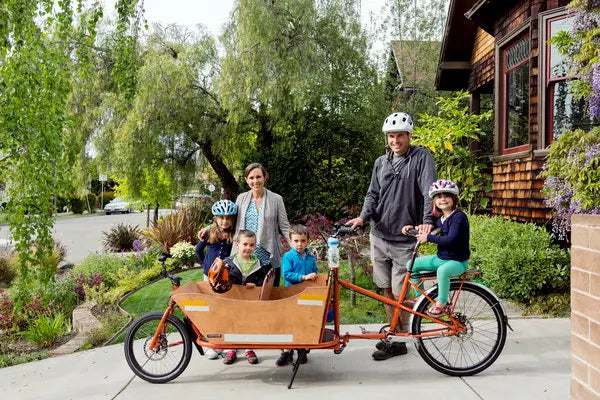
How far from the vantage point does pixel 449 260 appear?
4.23 metres

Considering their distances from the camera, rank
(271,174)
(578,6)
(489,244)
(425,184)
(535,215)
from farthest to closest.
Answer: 1. (271,174)
2. (535,215)
3. (489,244)
4. (578,6)
5. (425,184)

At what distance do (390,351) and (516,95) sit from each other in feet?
21.9

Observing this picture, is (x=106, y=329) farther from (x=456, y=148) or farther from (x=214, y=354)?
(x=456, y=148)

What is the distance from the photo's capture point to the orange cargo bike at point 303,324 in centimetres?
402

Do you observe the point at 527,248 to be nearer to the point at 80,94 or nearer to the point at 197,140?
the point at 197,140

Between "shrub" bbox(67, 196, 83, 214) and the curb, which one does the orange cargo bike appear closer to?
the curb

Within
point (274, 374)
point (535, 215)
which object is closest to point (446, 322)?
point (274, 374)

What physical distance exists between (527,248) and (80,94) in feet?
41.4

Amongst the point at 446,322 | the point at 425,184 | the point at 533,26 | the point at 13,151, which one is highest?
the point at 533,26

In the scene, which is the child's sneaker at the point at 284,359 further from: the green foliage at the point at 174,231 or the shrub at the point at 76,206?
the shrub at the point at 76,206

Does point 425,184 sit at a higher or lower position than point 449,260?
higher

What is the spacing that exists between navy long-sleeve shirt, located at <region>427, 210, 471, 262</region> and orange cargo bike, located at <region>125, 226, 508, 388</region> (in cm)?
17

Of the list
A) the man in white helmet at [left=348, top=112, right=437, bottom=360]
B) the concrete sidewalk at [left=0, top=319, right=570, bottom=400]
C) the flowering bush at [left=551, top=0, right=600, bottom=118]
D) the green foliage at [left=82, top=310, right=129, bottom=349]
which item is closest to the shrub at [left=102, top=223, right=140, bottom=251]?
the green foliage at [left=82, top=310, right=129, bottom=349]

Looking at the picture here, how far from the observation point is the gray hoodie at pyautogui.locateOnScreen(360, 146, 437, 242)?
450 cm
